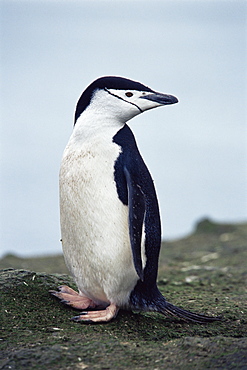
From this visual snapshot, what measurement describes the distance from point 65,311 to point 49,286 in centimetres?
36

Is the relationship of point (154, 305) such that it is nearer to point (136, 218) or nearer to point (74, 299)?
point (74, 299)

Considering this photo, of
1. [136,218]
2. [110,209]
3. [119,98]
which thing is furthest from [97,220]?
[119,98]

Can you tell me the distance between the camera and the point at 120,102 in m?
3.45

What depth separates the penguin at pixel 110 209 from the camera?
10.8ft

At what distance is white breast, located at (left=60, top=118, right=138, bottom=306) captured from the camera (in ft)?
10.8

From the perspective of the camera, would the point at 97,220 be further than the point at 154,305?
No

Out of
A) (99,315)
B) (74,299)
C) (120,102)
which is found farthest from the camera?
(74,299)

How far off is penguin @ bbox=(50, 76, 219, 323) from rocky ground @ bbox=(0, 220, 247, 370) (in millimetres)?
119

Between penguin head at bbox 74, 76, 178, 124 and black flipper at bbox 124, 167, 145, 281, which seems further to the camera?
penguin head at bbox 74, 76, 178, 124

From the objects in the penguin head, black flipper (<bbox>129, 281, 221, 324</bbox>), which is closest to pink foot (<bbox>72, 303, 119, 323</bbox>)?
black flipper (<bbox>129, 281, 221, 324</bbox>)

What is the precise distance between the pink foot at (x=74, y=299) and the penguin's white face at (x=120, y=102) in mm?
1235

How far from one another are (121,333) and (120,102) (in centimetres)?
146

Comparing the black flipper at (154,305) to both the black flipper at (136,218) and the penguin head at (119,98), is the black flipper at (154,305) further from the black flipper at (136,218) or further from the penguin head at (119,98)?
the penguin head at (119,98)

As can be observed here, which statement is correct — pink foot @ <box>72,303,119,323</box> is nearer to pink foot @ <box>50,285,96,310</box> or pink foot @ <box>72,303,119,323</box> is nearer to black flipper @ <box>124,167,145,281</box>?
pink foot @ <box>50,285,96,310</box>
